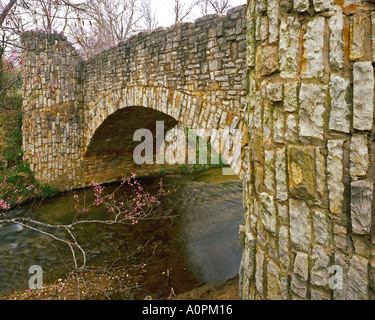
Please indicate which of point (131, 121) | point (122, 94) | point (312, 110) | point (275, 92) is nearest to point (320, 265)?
point (312, 110)

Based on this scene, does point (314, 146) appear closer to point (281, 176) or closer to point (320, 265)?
point (281, 176)

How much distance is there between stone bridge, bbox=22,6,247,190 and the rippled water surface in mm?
1262

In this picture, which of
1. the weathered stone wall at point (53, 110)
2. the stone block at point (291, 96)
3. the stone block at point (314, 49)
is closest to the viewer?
the stone block at point (314, 49)

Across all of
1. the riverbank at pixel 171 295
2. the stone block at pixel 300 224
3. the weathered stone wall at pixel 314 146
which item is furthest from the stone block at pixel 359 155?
the riverbank at pixel 171 295

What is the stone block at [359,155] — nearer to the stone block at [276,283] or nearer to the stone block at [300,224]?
the stone block at [300,224]

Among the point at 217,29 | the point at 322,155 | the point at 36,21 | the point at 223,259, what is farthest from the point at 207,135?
the point at 322,155

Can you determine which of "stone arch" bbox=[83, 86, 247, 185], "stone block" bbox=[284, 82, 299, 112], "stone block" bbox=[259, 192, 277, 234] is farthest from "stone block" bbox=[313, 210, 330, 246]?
"stone arch" bbox=[83, 86, 247, 185]

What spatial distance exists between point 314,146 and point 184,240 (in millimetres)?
4082

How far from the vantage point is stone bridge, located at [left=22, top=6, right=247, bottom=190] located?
3494 mm

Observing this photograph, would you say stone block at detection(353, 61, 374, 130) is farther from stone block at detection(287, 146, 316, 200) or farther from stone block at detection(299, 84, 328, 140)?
stone block at detection(287, 146, 316, 200)

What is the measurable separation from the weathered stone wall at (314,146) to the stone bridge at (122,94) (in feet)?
3.77

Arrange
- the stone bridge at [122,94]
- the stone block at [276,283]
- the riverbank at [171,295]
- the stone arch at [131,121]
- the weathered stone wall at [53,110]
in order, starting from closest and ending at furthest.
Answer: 1. the stone block at [276,283]
2. the riverbank at [171,295]
3. the stone bridge at [122,94]
4. the stone arch at [131,121]
5. the weathered stone wall at [53,110]

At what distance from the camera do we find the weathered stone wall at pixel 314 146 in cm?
116

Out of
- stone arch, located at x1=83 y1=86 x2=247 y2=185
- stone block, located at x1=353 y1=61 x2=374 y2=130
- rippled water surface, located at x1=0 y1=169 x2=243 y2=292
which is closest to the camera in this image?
stone block, located at x1=353 y1=61 x2=374 y2=130
